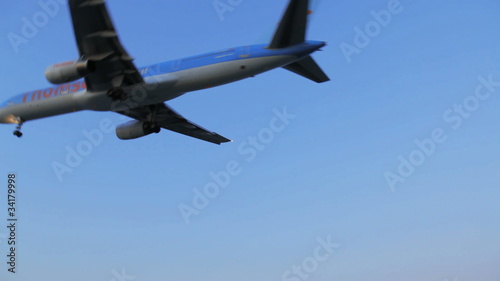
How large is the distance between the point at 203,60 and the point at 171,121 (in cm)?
889

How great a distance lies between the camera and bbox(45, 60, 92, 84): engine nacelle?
1195 inches

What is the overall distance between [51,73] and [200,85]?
26.1ft

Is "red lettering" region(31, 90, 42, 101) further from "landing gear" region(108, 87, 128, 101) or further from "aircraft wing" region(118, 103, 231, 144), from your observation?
"landing gear" region(108, 87, 128, 101)

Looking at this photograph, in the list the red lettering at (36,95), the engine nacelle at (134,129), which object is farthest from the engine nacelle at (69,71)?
the engine nacelle at (134,129)

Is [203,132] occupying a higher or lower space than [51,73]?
lower

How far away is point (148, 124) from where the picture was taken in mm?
38219

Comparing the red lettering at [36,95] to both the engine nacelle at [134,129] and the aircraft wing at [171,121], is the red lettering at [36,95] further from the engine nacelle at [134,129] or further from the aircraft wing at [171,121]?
the engine nacelle at [134,129]

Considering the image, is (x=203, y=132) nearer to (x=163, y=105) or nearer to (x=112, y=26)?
(x=163, y=105)

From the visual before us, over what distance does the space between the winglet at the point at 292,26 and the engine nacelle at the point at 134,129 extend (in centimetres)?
1201

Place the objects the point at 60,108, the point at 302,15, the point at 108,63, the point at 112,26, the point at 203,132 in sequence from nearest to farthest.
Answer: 1. the point at 302,15
2. the point at 112,26
3. the point at 108,63
4. the point at 60,108
5. the point at 203,132

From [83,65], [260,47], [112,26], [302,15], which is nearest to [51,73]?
[83,65]

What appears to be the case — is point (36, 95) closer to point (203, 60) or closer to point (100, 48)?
point (100, 48)

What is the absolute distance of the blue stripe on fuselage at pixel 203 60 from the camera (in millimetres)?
29312

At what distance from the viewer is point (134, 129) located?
125 ft
